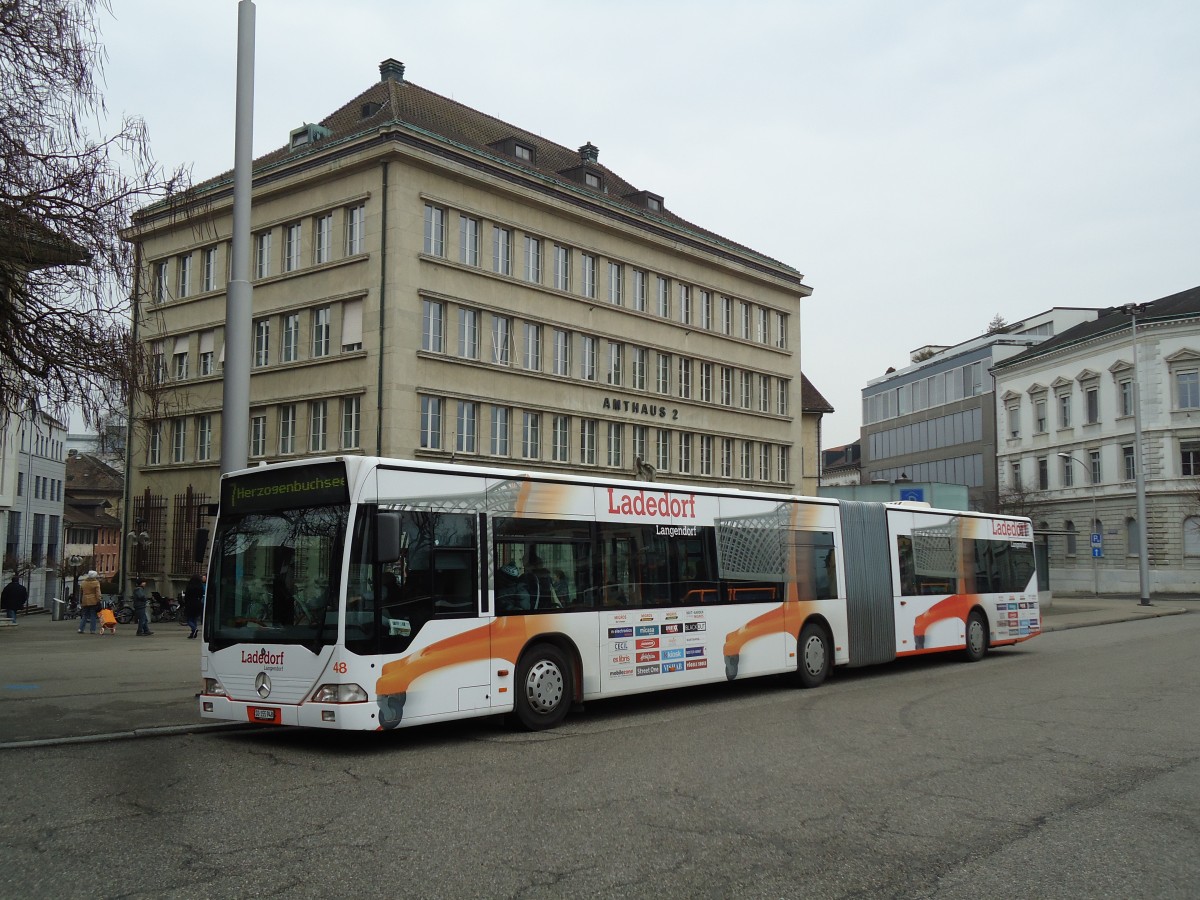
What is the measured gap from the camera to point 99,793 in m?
8.29

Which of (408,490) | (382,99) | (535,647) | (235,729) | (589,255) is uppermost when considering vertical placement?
(382,99)

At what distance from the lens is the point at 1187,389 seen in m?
65.4

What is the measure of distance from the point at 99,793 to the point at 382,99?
1453 inches

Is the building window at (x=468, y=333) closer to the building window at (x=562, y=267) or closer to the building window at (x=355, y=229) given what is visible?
the building window at (x=355, y=229)

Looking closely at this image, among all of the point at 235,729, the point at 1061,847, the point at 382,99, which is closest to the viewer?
the point at 1061,847

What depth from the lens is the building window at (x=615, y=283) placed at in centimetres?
4394

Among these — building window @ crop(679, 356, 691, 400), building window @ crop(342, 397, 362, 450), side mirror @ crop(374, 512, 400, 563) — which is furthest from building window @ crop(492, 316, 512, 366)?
side mirror @ crop(374, 512, 400, 563)

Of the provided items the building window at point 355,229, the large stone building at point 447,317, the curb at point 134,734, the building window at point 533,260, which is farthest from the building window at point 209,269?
the curb at point 134,734

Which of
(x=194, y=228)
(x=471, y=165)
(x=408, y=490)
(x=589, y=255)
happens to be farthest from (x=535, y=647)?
(x=589, y=255)

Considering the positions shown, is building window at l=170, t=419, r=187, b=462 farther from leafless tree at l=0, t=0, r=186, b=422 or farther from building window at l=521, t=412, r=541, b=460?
leafless tree at l=0, t=0, r=186, b=422

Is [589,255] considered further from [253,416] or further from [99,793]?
[99,793]

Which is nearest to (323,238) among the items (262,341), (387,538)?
(262,341)

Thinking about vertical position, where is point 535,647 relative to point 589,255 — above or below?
below

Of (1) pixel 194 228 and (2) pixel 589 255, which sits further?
(2) pixel 589 255
